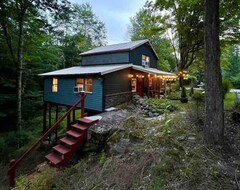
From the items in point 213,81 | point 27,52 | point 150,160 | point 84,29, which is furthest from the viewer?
point 84,29

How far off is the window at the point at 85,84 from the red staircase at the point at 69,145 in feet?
16.0

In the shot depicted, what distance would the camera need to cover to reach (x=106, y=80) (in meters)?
13.6

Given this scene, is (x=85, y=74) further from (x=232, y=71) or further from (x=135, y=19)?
(x=232, y=71)

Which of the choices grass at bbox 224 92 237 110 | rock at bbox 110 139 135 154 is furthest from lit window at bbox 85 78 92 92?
grass at bbox 224 92 237 110

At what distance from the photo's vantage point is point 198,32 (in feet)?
54.9

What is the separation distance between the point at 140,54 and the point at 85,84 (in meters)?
7.47

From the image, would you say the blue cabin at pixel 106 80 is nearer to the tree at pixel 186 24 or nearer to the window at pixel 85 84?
the window at pixel 85 84

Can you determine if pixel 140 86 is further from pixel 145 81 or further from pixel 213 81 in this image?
pixel 213 81

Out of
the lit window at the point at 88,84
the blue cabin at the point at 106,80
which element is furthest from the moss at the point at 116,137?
the lit window at the point at 88,84

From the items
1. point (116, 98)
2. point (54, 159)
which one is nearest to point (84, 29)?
point (116, 98)

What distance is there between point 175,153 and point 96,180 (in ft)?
7.95

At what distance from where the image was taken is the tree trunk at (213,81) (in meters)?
6.59

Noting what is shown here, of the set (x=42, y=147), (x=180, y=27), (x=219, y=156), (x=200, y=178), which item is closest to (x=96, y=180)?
(x=200, y=178)

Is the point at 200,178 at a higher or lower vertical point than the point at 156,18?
lower
